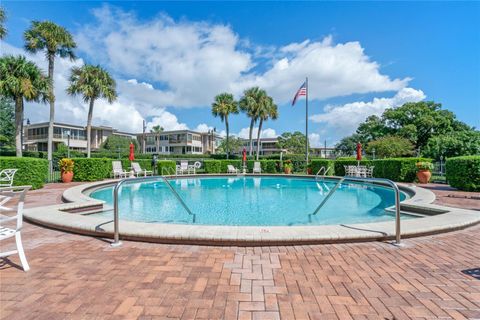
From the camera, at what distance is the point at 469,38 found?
32.2 ft

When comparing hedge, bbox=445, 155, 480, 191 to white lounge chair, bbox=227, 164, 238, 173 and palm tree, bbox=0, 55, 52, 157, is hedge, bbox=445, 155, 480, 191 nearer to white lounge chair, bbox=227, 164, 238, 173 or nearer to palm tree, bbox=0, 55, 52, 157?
white lounge chair, bbox=227, 164, 238, 173

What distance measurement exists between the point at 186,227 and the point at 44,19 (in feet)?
67.3

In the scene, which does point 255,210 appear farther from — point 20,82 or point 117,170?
point 20,82

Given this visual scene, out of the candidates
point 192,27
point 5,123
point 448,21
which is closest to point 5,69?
point 192,27

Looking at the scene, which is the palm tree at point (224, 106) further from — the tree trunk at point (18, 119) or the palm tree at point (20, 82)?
the tree trunk at point (18, 119)

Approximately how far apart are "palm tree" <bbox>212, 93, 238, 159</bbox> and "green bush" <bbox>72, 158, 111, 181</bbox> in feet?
52.9

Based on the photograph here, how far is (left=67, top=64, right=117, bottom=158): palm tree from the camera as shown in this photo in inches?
746

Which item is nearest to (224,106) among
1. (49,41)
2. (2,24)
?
(49,41)

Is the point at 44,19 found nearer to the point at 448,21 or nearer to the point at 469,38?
the point at 448,21

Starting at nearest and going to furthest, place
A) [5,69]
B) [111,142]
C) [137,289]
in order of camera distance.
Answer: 1. [137,289]
2. [5,69]
3. [111,142]

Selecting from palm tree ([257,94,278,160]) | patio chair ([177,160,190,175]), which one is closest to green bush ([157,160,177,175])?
patio chair ([177,160,190,175])

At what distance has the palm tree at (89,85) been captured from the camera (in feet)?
62.1

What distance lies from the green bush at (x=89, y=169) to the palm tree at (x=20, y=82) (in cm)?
457

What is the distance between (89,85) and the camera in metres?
19.1
